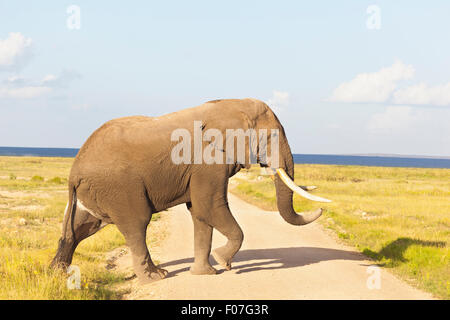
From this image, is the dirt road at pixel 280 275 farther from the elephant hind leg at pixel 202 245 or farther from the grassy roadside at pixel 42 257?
the grassy roadside at pixel 42 257

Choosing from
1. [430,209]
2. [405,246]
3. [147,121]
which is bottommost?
[430,209]

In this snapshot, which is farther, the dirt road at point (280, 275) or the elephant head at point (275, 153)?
the elephant head at point (275, 153)

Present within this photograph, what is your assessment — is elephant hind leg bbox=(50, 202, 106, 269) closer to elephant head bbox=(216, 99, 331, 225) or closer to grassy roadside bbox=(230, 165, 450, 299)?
elephant head bbox=(216, 99, 331, 225)

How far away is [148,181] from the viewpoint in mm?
7961

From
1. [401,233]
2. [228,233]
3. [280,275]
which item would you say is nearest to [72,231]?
[228,233]

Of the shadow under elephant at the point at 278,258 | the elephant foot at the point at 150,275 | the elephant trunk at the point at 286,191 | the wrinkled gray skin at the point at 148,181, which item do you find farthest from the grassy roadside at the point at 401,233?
the elephant foot at the point at 150,275

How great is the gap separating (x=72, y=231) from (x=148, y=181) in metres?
1.71

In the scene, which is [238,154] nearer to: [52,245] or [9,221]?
[52,245]

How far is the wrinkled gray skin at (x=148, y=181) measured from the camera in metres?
7.82

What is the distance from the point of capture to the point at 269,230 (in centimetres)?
1461

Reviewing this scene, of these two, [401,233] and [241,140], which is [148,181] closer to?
[241,140]

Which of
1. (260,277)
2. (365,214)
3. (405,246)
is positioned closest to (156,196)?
(260,277)

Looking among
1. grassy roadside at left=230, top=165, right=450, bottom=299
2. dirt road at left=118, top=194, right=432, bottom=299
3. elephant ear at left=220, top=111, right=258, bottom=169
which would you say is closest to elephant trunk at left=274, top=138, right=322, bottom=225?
elephant ear at left=220, top=111, right=258, bottom=169

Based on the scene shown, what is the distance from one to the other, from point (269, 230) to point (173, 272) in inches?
238
